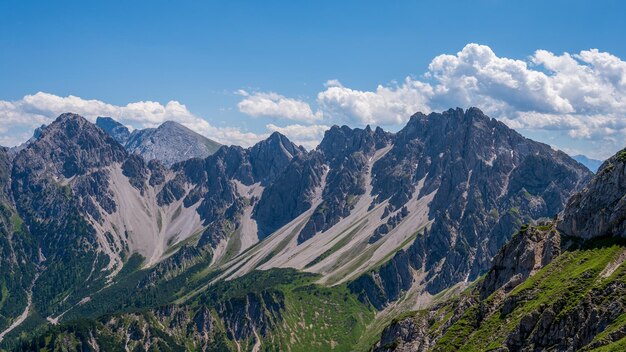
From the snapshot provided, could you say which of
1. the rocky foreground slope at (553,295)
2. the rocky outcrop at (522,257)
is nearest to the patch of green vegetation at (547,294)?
the rocky foreground slope at (553,295)

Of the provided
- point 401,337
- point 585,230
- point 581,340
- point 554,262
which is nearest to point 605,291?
point 581,340

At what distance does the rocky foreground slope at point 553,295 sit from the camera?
4377 inches

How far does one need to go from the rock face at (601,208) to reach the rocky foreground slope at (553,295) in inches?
9.5

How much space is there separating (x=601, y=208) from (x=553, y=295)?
1566 inches

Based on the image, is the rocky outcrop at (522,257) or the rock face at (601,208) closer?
the rock face at (601,208)

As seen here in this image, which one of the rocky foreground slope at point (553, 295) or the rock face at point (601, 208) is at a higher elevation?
the rock face at point (601, 208)

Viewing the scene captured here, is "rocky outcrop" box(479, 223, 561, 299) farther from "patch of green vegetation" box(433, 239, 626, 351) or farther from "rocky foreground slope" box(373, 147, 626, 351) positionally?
"patch of green vegetation" box(433, 239, 626, 351)

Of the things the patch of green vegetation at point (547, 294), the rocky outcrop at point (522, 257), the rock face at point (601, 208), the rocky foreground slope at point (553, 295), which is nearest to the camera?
the rocky foreground slope at point (553, 295)

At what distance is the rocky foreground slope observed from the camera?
111 meters

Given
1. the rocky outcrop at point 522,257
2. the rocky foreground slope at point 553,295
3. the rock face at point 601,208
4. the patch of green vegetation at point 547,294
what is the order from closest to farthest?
1. the rocky foreground slope at point 553,295
2. the patch of green vegetation at point 547,294
3. the rock face at point 601,208
4. the rocky outcrop at point 522,257

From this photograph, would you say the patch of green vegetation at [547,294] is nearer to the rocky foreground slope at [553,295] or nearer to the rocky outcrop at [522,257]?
the rocky foreground slope at [553,295]

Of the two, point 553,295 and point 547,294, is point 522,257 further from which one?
point 553,295

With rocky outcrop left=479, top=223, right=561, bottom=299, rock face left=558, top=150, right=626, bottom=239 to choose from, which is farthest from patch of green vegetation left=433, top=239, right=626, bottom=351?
rocky outcrop left=479, top=223, right=561, bottom=299

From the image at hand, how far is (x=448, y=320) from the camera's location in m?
158
